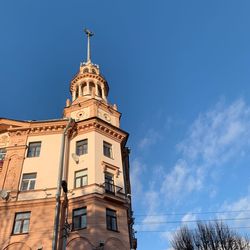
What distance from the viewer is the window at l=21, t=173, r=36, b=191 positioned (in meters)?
24.1

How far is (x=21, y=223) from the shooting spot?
72.0ft

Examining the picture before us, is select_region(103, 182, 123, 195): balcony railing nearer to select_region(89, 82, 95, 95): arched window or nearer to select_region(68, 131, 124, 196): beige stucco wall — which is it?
select_region(68, 131, 124, 196): beige stucco wall

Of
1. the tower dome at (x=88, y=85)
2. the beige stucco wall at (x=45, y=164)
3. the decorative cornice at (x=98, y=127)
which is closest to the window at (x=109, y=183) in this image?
the beige stucco wall at (x=45, y=164)

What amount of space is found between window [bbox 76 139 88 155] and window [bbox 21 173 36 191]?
4492mm

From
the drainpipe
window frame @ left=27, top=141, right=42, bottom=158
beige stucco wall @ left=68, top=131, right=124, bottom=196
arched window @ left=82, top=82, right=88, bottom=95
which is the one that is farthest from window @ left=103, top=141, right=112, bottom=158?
arched window @ left=82, top=82, right=88, bottom=95

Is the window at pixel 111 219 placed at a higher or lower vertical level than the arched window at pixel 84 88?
lower

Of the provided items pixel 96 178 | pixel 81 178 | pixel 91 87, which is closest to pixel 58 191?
pixel 81 178

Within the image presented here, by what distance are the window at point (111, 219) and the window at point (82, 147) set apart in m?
6.14

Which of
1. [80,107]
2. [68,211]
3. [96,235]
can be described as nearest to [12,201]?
[68,211]

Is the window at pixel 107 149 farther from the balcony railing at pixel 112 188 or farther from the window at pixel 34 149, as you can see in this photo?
the window at pixel 34 149

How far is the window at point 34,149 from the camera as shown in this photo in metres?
26.4

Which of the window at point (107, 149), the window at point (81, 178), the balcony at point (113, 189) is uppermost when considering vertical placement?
the window at point (107, 149)

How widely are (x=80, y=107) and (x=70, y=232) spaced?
13.8m

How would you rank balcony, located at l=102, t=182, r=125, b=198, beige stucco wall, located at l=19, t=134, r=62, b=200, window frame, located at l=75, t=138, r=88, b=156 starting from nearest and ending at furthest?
balcony, located at l=102, t=182, r=125, b=198
beige stucco wall, located at l=19, t=134, r=62, b=200
window frame, located at l=75, t=138, r=88, b=156
